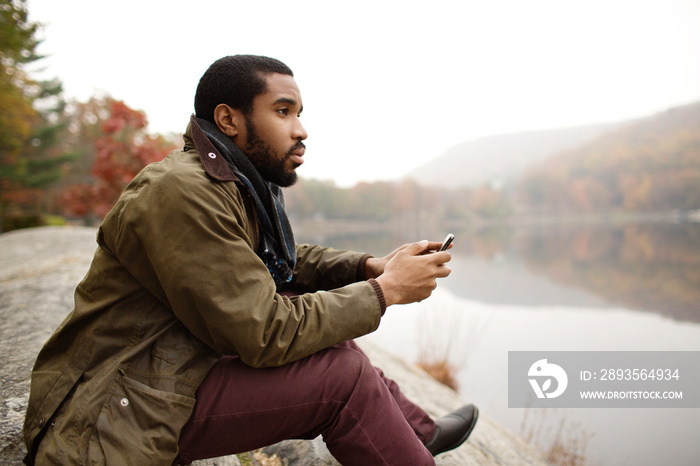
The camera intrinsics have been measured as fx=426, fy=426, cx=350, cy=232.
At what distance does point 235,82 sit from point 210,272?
32.2 inches

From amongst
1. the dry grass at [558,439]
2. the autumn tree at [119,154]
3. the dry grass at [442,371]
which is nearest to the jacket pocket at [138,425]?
the dry grass at [558,439]

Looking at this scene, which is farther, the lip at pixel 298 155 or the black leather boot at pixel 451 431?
the black leather boot at pixel 451 431

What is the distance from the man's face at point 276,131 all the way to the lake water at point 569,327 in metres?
3.99

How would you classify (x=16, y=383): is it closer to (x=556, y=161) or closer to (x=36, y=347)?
(x=36, y=347)

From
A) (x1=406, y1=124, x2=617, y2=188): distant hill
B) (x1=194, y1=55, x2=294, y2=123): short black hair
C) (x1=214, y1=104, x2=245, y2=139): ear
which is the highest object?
(x1=194, y1=55, x2=294, y2=123): short black hair

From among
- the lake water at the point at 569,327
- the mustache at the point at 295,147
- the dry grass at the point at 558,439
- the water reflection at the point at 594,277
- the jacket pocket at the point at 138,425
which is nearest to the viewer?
the jacket pocket at the point at 138,425

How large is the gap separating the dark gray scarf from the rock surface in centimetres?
92

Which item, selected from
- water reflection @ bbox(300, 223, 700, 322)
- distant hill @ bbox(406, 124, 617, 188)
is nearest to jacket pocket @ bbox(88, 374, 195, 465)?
water reflection @ bbox(300, 223, 700, 322)

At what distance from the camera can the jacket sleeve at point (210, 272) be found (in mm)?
1175

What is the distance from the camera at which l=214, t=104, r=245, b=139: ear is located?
5.40 ft

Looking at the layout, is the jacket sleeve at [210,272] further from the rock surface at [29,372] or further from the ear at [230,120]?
the rock surface at [29,372]

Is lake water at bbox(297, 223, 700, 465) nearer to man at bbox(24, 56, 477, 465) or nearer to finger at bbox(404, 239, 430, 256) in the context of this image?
finger at bbox(404, 239, 430, 256)

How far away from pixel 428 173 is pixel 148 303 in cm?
18821

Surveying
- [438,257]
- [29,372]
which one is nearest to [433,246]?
[438,257]
